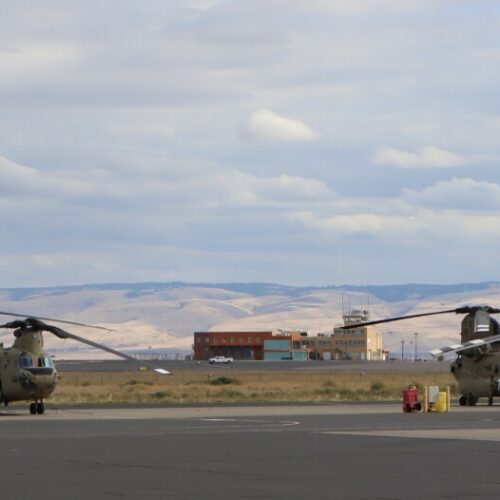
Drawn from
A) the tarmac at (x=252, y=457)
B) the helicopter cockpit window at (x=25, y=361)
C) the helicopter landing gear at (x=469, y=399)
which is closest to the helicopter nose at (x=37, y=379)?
the helicopter cockpit window at (x=25, y=361)

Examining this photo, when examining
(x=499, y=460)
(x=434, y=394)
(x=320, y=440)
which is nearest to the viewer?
(x=499, y=460)

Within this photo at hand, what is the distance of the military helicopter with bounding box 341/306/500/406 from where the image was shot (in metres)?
66.3

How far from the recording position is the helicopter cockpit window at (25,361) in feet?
197

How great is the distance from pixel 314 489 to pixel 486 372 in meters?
42.7

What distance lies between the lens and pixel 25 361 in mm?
60062

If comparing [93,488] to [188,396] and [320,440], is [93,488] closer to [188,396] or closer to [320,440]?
[320,440]

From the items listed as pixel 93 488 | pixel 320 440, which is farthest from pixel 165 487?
pixel 320 440

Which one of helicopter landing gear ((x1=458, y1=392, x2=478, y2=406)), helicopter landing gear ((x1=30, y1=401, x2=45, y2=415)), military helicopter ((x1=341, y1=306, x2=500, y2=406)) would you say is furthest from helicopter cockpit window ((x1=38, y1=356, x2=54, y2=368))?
helicopter landing gear ((x1=458, y1=392, x2=478, y2=406))

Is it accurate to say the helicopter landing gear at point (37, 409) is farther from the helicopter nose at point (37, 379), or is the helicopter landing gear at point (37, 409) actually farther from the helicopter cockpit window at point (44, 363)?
the helicopter cockpit window at point (44, 363)

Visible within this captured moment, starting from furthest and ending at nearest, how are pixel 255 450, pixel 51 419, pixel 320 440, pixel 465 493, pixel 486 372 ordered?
1. pixel 486 372
2. pixel 51 419
3. pixel 320 440
4. pixel 255 450
5. pixel 465 493

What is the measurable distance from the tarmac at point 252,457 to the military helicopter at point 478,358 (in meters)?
11.3

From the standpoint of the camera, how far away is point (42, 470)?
95.2 ft

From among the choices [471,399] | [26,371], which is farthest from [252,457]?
[471,399]

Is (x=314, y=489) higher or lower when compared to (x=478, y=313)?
lower
